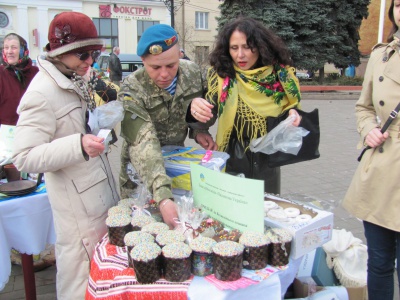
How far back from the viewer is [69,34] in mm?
1650

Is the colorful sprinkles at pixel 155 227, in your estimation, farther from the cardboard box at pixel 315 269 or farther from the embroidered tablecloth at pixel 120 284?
the cardboard box at pixel 315 269

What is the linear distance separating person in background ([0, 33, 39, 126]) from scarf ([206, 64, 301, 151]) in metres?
2.56

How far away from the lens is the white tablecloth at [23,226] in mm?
2166

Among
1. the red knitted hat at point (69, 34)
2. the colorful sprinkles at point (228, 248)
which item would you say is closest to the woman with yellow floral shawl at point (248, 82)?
the red knitted hat at point (69, 34)

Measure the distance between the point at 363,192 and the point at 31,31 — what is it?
30924mm

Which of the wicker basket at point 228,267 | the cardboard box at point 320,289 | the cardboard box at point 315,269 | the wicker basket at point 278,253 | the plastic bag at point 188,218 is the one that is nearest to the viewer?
the wicker basket at point 228,267

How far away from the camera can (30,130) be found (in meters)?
1.58

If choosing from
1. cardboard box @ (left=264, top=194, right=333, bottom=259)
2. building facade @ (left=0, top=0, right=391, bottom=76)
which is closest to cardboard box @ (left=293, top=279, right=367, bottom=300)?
cardboard box @ (left=264, top=194, right=333, bottom=259)

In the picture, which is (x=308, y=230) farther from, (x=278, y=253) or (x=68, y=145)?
(x=68, y=145)

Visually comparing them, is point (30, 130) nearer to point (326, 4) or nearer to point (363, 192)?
point (363, 192)

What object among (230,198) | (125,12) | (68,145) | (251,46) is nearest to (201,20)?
(125,12)

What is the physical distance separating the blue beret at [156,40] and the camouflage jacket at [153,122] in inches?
9.0

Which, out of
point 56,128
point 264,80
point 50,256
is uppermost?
point 264,80

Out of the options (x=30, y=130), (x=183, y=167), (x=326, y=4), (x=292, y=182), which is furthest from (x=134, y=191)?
(x=326, y=4)
